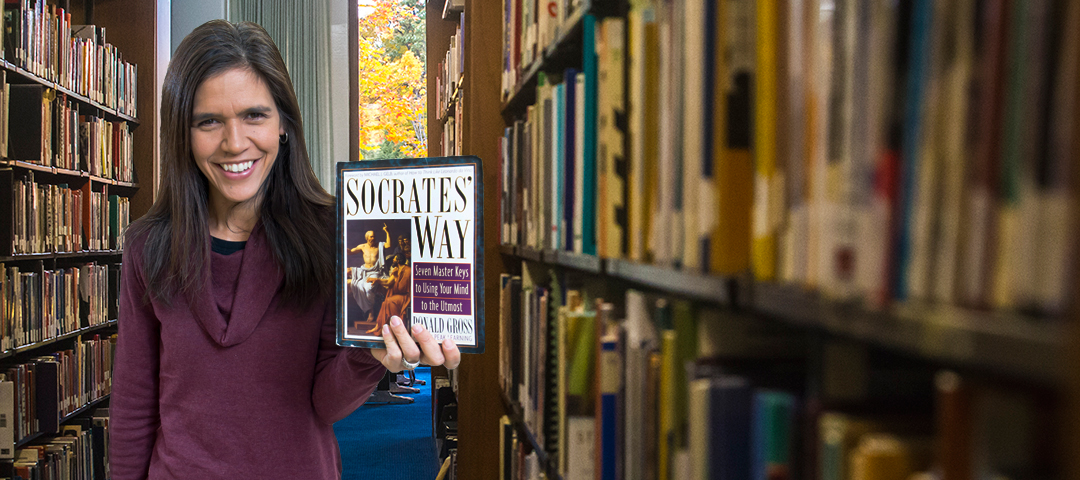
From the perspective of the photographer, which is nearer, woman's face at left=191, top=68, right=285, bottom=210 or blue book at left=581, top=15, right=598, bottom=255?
blue book at left=581, top=15, right=598, bottom=255

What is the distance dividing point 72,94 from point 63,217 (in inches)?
22.6

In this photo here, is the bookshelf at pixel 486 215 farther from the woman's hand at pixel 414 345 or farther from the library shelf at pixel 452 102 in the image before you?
the woman's hand at pixel 414 345

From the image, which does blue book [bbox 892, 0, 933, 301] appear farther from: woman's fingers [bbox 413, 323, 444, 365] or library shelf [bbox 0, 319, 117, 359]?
library shelf [bbox 0, 319, 117, 359]

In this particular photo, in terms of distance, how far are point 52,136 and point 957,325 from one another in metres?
3.75

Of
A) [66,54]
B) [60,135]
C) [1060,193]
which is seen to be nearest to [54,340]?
[60,135]

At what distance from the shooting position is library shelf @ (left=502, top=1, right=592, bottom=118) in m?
1.16

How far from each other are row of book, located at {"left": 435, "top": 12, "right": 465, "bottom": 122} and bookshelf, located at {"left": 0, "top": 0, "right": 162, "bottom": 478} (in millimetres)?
1652

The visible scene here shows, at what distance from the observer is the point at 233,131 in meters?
1.28

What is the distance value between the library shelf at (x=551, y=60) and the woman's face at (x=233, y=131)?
52 cm

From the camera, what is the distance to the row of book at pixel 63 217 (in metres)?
2.97

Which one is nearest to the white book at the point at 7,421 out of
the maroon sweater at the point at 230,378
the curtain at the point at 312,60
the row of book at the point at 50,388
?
the row of book at the point at 50,388

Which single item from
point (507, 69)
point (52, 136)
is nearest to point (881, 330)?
point (507, 69)

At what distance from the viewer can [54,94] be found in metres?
3.25

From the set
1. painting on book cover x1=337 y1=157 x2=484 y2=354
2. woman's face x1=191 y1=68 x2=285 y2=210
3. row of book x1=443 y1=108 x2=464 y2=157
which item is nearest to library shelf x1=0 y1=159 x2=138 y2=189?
row of book x1=443 y1=108 x2=464 y2=157
